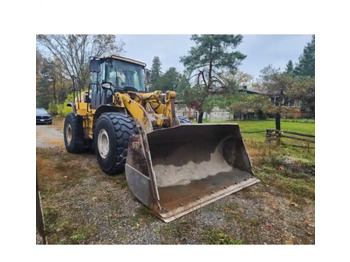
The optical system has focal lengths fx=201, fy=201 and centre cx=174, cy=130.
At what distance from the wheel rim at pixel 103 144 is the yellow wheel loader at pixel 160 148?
1cm

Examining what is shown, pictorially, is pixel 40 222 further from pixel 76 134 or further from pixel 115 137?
pixel 76 134

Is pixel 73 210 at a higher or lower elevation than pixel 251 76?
lower

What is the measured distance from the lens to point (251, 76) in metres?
6.50

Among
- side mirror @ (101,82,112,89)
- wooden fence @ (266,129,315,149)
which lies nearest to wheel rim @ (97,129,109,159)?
side mirror @ (101,82,112,89)

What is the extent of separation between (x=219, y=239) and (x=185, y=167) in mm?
1089

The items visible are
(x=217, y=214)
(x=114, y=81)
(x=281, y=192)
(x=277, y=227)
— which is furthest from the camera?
(x=114, y=81)

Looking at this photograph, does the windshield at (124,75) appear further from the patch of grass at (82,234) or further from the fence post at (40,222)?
the patch of grass at (82,234)

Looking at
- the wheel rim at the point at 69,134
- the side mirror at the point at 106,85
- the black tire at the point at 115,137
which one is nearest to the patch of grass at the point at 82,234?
the black tire at the point at 115,137

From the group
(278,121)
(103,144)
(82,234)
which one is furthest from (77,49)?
(278,121)

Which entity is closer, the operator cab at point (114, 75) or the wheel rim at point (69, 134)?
the operator cab at point (114, 75)

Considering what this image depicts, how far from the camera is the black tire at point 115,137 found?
2.68m
